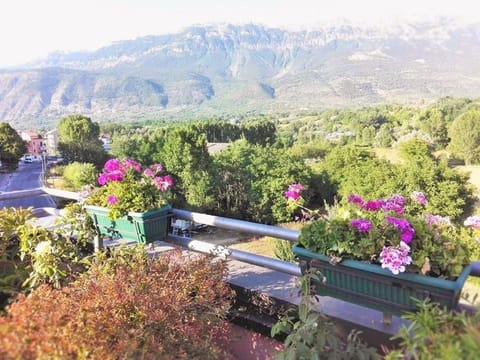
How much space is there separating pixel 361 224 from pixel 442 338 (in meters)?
0.57

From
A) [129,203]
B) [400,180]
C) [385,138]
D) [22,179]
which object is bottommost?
[22,179]

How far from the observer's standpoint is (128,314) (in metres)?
1.33

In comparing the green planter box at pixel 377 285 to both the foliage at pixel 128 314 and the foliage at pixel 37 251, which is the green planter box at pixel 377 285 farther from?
the foliage at pixel 37 251

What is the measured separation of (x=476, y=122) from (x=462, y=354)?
4338 cm

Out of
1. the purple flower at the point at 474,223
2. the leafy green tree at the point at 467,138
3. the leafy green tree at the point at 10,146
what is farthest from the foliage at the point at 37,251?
the leafy green tree at the point at 467,138

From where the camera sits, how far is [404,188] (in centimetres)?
2084

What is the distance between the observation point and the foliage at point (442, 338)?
75cm

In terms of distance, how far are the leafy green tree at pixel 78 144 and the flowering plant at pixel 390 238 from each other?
42414mm

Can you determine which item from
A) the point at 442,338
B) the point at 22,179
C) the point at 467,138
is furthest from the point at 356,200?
the point at 467,138

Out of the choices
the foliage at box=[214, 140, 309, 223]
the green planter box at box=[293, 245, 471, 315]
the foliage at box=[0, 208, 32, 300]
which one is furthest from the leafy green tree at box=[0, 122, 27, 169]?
the green planter box at box=[293, 245, 471, 315]

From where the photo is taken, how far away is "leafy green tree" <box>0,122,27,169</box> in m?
33.2

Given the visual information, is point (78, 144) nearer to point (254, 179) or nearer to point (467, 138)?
point (254, 179)

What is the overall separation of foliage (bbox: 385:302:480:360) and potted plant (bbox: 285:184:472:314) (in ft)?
0.68

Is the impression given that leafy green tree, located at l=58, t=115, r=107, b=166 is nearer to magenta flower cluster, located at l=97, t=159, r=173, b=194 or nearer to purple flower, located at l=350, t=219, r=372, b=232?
magenta flower cluster, located at l=97, t=159, r=173, b=194
